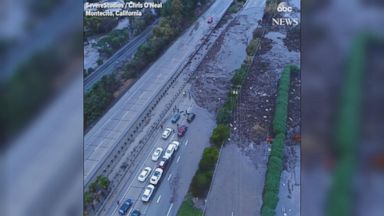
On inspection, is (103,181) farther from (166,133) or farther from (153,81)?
(153,81)

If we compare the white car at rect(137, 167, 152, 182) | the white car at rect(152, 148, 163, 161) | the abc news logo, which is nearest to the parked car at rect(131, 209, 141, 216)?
the white car at rect(137, 167, 152, 182)

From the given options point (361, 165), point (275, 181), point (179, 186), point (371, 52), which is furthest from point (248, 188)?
point (371, 52)

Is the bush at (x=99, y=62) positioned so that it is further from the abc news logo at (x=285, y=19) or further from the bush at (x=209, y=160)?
the abc news logo at (x=285, y=19)

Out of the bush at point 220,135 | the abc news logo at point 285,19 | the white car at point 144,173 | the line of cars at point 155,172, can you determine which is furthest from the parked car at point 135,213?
the abc news logo at point 285,19

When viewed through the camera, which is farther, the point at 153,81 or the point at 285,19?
the point at 153,81

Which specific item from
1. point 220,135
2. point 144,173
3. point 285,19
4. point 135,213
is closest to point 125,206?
point 135,213

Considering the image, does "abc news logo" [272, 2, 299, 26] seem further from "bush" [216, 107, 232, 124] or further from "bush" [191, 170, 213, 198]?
"bush" [191, 170, 213, 198]
